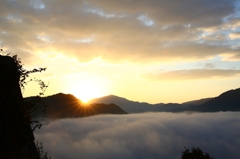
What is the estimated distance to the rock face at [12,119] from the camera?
6770mm

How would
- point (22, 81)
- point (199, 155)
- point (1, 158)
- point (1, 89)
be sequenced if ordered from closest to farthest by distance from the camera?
point (1, 158)
point (1, 89)
point (22, 81)
point (199, 155)

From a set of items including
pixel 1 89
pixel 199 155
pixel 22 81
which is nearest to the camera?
pixel 1 89

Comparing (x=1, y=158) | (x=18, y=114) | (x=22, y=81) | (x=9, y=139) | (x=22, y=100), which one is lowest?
(x=1, y=158)

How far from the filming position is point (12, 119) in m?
7.03

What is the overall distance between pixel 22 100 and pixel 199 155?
5842 centimetres

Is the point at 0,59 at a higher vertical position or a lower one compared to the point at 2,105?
higher

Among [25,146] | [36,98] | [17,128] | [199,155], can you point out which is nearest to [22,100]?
[36,98]

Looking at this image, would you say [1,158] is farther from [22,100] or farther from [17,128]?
[22,100]

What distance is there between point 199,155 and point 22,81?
192ft

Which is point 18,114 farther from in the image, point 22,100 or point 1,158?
point 1,158

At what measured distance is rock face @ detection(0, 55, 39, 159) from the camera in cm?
677

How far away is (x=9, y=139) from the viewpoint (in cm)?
679

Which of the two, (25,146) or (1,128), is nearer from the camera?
(1,128)

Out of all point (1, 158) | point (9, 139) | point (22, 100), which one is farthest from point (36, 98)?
point (1, 158)
